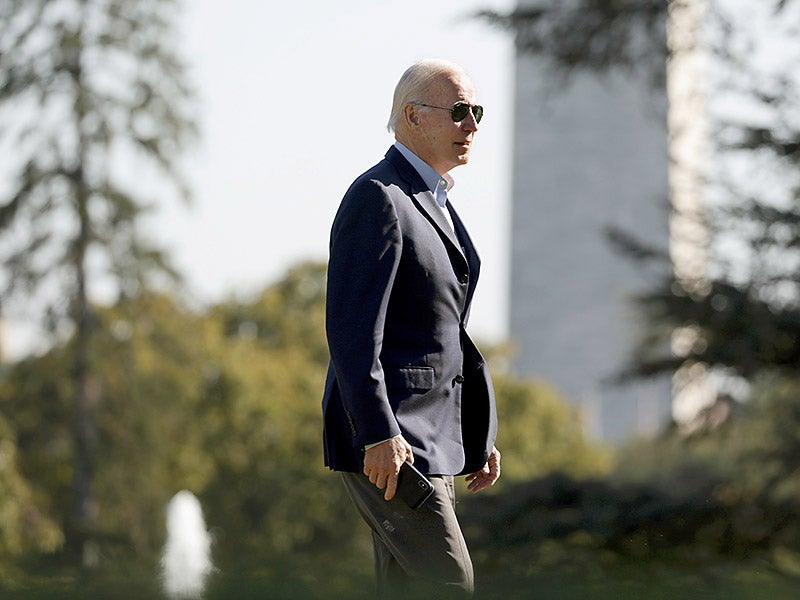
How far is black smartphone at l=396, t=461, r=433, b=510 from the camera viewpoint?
350cm

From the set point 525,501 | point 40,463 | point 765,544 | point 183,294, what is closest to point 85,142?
point 183,294

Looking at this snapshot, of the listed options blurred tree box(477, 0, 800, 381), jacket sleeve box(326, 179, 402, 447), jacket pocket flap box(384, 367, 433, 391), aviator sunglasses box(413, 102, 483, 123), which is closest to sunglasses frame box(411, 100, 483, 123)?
aviator sunglasses box(413, 102, 483, 123)

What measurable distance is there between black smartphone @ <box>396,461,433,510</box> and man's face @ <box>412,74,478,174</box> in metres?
0.83

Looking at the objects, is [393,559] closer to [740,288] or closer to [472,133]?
[472,133]

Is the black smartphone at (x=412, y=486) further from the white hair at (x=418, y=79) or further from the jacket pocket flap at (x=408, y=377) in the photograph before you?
the white hair at (x=418, y=79)

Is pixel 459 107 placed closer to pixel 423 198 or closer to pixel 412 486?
pixel 423 198

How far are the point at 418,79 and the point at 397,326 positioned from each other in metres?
0.64

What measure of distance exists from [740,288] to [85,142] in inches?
557

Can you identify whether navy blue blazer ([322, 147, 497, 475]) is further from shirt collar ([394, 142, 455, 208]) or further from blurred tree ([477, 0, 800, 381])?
blurred tree ([477, 0, 800, 381])

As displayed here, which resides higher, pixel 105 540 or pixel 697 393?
pixel 697 393

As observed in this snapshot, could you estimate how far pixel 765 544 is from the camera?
11906mm

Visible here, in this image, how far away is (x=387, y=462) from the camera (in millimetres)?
3471

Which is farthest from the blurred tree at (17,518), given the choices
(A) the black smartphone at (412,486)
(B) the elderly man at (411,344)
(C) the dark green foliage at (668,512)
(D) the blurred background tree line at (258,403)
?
(A) the black smartphone at (412,486)

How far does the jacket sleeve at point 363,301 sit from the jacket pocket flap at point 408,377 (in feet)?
0.37
